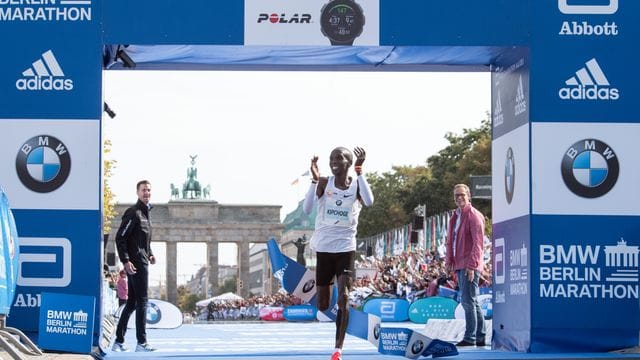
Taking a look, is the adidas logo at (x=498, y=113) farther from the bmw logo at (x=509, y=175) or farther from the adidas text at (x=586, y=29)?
the adidas text at (x=586, y=29)

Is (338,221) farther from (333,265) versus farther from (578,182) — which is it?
(578,182)

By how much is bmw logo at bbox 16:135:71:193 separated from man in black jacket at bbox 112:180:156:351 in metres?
1.15

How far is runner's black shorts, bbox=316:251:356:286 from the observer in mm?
11398

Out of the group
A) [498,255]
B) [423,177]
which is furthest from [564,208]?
[423,177]

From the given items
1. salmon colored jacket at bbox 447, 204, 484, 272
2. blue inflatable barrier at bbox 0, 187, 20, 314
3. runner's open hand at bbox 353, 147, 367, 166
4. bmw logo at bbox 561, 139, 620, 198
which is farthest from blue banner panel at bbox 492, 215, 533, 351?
blue inflatable barrier at bbox 0, 187, 20, 314

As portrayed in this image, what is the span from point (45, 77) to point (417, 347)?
4.71 meters

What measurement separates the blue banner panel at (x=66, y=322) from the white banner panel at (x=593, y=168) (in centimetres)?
491

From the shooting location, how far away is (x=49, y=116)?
1252 cm

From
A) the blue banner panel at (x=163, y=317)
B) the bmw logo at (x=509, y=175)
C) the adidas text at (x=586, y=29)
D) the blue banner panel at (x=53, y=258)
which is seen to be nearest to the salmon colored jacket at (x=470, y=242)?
the bmw logo at (x=509, y=175)

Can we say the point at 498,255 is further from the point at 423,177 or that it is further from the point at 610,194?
the point at 423,177

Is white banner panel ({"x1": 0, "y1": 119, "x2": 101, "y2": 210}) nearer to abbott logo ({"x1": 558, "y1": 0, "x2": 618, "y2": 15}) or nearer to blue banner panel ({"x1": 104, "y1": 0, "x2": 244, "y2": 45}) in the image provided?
blue banner panel ({"x1": 104, "y1": 0, "x2": 244, "y2": 45})

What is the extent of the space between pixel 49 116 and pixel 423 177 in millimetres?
68670

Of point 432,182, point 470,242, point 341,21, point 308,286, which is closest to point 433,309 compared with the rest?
point 308,286

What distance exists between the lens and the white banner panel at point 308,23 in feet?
41.6
